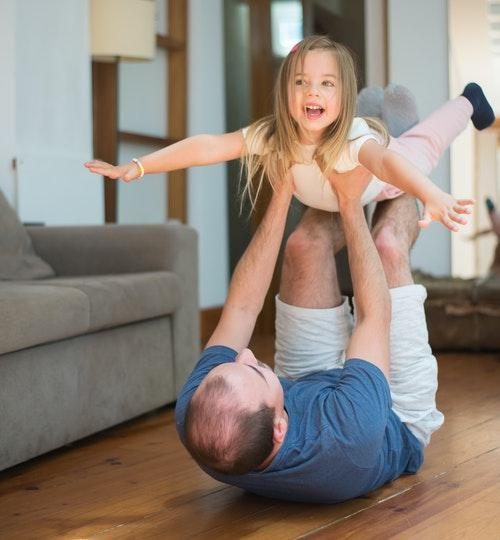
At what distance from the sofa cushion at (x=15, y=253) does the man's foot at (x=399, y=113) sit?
4.35 ft

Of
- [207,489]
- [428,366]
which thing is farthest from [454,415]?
[207,489]

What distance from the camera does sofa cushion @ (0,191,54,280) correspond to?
331 cm

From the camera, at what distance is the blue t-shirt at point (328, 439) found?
1962mm

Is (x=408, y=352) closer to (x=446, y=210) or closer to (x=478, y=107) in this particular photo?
(x=446, y=210)

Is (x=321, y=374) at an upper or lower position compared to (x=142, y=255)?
lower

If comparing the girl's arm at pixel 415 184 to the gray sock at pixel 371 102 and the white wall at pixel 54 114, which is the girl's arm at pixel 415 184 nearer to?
the gray sock at pixel 371 102

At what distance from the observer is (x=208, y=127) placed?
5.70 m

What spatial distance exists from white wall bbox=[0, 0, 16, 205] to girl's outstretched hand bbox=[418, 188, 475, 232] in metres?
2.48

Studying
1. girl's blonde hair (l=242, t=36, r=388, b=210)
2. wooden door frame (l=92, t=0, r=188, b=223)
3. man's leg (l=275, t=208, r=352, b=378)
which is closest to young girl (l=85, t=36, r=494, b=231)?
girl's blonde hair (l=242, t=36, r=388, b=210)

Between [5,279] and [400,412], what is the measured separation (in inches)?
59.2

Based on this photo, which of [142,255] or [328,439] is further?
[142,255]

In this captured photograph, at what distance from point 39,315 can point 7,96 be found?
64.9 inches

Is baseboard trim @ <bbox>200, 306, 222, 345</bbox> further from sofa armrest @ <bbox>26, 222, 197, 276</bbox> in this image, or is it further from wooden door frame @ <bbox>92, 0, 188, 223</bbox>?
sofa armrest @ <bbox>26, 222, 197, 276</bbox>

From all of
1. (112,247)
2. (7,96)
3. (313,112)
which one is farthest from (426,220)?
(7,96)
